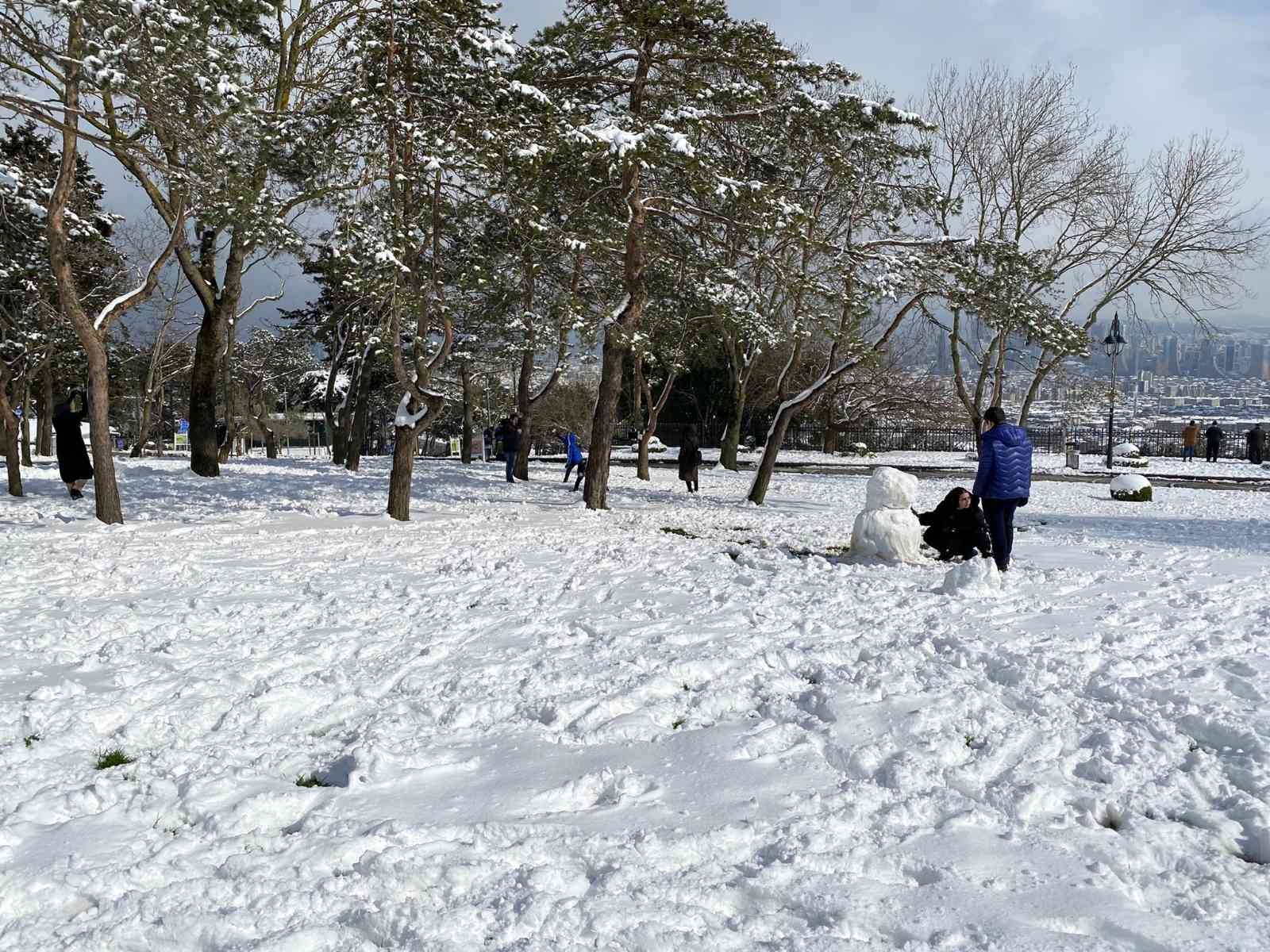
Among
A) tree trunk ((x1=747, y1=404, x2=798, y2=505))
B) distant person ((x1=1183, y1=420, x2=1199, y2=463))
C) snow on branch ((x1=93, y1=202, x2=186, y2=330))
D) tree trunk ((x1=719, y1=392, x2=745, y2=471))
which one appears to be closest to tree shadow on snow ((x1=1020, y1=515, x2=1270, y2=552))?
tree trunk ((x1=747, y1=404, x2=798, y2=505))

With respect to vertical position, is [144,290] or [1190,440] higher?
[144,290]

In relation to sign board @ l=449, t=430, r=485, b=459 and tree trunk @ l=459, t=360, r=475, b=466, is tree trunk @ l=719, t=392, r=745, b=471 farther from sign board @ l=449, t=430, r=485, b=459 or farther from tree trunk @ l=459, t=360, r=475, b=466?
sign board @ l=449, t=430, r=485, b=459

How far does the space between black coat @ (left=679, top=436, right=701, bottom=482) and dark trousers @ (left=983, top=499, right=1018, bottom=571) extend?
11.0 m

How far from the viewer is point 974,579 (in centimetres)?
765

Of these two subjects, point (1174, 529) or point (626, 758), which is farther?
point (1174, 529)

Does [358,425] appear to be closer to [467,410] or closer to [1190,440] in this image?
[467,410]

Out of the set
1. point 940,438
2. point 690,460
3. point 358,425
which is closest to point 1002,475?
point 690,460

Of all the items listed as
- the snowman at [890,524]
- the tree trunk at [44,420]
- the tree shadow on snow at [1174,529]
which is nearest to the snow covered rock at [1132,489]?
the tree shadow on snow at [1174,529]

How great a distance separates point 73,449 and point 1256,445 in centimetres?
3855

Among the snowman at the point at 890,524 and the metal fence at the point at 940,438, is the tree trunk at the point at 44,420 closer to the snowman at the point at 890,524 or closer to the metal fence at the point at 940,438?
the metal fence at the point at 940,438

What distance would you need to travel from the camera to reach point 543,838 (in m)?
3.35

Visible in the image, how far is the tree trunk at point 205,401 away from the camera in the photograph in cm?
1742

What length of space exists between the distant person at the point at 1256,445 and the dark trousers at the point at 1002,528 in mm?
31541

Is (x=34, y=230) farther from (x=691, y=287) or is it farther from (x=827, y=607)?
(x=827, y=607)
